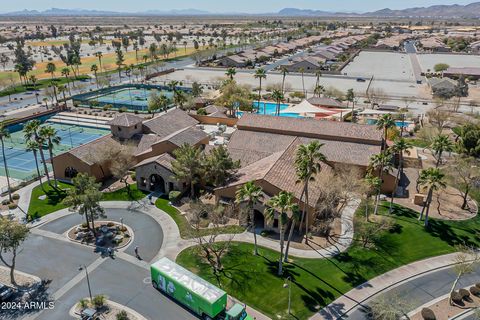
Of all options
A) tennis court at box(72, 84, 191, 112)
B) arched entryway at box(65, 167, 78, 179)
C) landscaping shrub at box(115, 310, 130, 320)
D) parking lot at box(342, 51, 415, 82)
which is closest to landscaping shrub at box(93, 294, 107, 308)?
landscaping shrub at box(115, 310, 130, 320)

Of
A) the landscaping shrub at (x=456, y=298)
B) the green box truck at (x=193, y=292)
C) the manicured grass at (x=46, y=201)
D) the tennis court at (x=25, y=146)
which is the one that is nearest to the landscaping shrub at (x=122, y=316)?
the green box truck at (x=193, y=292)

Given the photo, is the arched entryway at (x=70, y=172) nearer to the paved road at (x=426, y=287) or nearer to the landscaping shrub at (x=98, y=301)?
the landscaping shrub at (x=98, y=301)

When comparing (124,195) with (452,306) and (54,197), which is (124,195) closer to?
(54,197)

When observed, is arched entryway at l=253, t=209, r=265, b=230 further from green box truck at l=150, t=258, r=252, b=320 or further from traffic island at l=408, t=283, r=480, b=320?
traffic island at l=408, t=283, r=480, b=320

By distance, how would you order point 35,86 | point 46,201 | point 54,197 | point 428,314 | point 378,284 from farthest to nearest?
point 35,86 < point 54,197 < point 46,201 < point 378,284 < point 428,314

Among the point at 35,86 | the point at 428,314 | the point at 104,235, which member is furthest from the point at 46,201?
the point at 35,86
